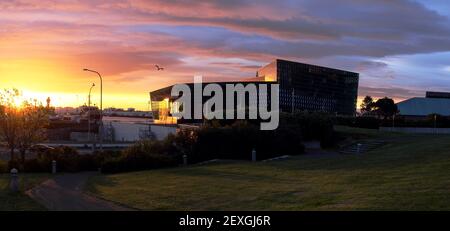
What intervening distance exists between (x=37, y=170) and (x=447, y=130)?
158 feet

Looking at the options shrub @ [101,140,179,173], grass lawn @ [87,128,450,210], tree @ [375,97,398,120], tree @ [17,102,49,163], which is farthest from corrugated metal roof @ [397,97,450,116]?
grass lawn @ [87,128,450,210]

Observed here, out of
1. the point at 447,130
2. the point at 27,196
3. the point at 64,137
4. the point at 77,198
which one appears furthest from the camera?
the point at 64,137

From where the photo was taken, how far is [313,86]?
12088 centimetres

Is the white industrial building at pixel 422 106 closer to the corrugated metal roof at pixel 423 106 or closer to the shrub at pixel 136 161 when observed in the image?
the corrugated metal roof at pixel 423 106

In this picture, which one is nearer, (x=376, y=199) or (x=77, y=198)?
(x=376, y=199)

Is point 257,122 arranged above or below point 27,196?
above

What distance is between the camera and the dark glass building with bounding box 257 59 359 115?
117250mm

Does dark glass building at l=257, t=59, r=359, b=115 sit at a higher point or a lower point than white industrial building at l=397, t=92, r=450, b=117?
higher

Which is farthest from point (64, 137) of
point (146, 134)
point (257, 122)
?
point (257, 122)

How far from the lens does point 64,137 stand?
102 meters

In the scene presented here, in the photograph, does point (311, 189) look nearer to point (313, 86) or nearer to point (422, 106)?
point (313, 86)

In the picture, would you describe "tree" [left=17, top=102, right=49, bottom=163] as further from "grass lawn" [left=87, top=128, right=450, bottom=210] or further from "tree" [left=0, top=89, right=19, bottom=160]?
"grass lawn" [left=87, top=128, right=450, bottom=210]

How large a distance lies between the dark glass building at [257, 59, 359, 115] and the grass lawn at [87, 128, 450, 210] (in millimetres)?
88931
